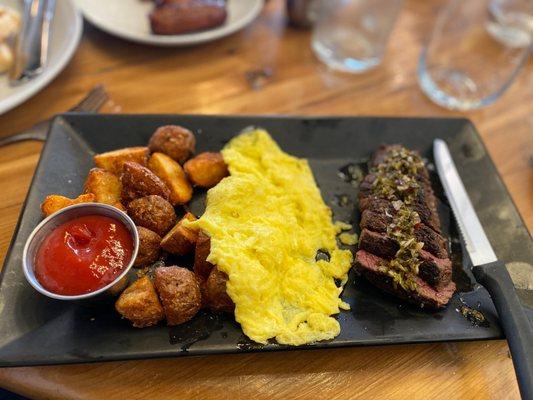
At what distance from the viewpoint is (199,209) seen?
244 centimetres

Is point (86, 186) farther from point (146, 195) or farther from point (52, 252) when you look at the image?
point (52, 252)

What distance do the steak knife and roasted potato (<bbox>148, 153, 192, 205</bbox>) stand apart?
5.10 ft

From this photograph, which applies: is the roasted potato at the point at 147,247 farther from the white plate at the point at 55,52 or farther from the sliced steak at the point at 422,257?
the white plate at the point at 55,52

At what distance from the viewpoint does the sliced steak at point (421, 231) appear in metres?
2.24

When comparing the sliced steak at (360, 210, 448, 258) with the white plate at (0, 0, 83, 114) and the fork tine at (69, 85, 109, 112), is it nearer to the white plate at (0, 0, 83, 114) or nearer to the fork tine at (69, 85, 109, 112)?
the fork tine at (69, 85, 109, 112)

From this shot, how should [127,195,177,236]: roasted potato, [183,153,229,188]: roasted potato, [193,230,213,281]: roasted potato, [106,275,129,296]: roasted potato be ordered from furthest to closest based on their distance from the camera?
[183,153,229,188]: roasted potato, [127,195,177,236]: roasted potato, [193,230,213,281]: roasted potato, [106,275,129,296]: roasted potato

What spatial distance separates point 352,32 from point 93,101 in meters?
2.30

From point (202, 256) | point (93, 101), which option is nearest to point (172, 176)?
point (202, 256)

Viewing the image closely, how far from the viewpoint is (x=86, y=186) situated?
2.28m

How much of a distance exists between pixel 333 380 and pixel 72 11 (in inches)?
124

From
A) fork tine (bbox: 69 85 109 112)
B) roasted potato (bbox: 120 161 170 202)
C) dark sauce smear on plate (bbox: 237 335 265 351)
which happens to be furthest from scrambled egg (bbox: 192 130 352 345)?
fork tine (bbox: 69 85 109 112)

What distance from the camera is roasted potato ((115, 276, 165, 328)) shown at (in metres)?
1.85

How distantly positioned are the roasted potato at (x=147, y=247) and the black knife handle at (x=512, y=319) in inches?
63.2

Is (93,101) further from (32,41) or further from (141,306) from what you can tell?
(141,306)
